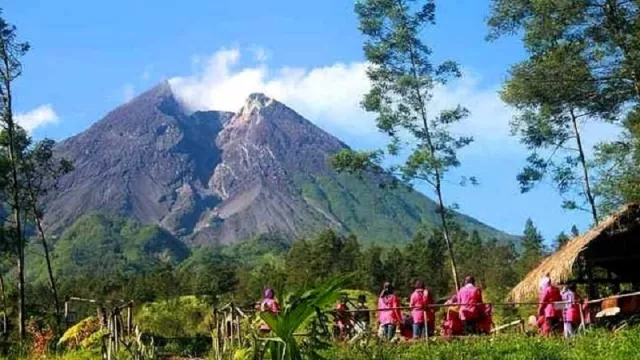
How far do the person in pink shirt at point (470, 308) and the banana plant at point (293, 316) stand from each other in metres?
9.75

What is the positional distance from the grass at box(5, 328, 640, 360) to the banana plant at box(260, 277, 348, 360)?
3.77m

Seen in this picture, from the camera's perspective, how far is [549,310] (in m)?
15.9

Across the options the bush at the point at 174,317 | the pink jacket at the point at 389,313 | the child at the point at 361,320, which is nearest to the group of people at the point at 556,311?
the pink jacket at the point at 389,313

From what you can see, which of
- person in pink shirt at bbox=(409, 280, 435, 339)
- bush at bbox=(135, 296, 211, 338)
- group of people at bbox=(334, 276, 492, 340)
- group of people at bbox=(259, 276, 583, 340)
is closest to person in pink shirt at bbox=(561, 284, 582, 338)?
group of people at bbox=(259, 276, 583, 340)

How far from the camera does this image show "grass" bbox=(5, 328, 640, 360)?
431 inches

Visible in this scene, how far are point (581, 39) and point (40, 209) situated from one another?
22.1 meters

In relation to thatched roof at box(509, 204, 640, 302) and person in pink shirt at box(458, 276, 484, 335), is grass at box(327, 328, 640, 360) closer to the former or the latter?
person in pink shirt at box(458, 276, 484, 335)

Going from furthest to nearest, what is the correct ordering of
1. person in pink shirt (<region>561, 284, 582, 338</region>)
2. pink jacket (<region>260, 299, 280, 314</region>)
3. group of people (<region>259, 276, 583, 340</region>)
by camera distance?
group of people (<region>259, 276, 583, 340</region>) → person in pink shirt (<region>561, 284, 582, 338</region>) → pink jacket (<region>260, 299, 280, 314</region>)

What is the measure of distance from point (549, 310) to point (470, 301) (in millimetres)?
1323

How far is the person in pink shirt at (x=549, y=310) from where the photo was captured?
1584cm

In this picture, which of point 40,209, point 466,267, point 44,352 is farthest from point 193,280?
point 44,352

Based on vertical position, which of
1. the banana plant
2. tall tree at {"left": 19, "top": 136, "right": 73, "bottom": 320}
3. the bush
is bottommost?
the banana plant

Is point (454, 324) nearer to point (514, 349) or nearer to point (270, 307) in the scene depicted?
point (514, 349)

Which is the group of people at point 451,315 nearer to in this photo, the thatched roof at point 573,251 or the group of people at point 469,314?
the group of people at point 469,314
